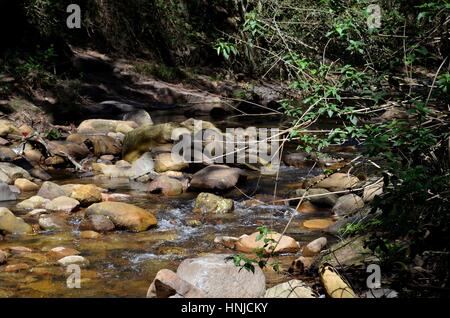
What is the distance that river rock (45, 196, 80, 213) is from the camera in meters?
6.52

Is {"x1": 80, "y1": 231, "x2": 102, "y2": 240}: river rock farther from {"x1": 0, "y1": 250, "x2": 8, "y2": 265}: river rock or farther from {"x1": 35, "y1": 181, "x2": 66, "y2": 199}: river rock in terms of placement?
{"x1": 35, "y1": 181, "x2": 66, "y2": 199}: river rock

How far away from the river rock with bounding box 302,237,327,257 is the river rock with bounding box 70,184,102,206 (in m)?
2.84

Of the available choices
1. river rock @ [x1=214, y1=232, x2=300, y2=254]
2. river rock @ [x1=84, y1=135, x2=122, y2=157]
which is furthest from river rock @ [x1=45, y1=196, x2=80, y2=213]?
river rock @ [x1=84, y1=135, x2=122, y2=157]

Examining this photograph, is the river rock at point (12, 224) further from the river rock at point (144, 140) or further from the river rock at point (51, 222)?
the river rock at point (144, 140)

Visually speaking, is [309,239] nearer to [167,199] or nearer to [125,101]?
[167,199]

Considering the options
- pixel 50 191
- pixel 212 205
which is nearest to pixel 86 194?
pixel 50 191

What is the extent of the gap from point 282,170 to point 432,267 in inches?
220

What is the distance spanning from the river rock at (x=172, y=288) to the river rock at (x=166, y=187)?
3635 millimetres

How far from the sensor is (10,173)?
7.82 metres

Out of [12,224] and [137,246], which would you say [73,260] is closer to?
[137,246]

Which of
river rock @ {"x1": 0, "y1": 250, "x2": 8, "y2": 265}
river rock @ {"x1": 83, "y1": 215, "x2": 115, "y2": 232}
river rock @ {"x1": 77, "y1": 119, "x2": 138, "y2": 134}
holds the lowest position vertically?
river rock @ {"x1": 0, "y1": 250, "x2": 8, "y2": 265}

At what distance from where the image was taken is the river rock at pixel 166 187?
7.65 meters

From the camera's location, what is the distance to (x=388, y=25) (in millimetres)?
4344

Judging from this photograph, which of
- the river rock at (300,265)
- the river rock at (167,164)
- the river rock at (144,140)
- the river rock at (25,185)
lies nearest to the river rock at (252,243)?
the river rock at (300,265)
